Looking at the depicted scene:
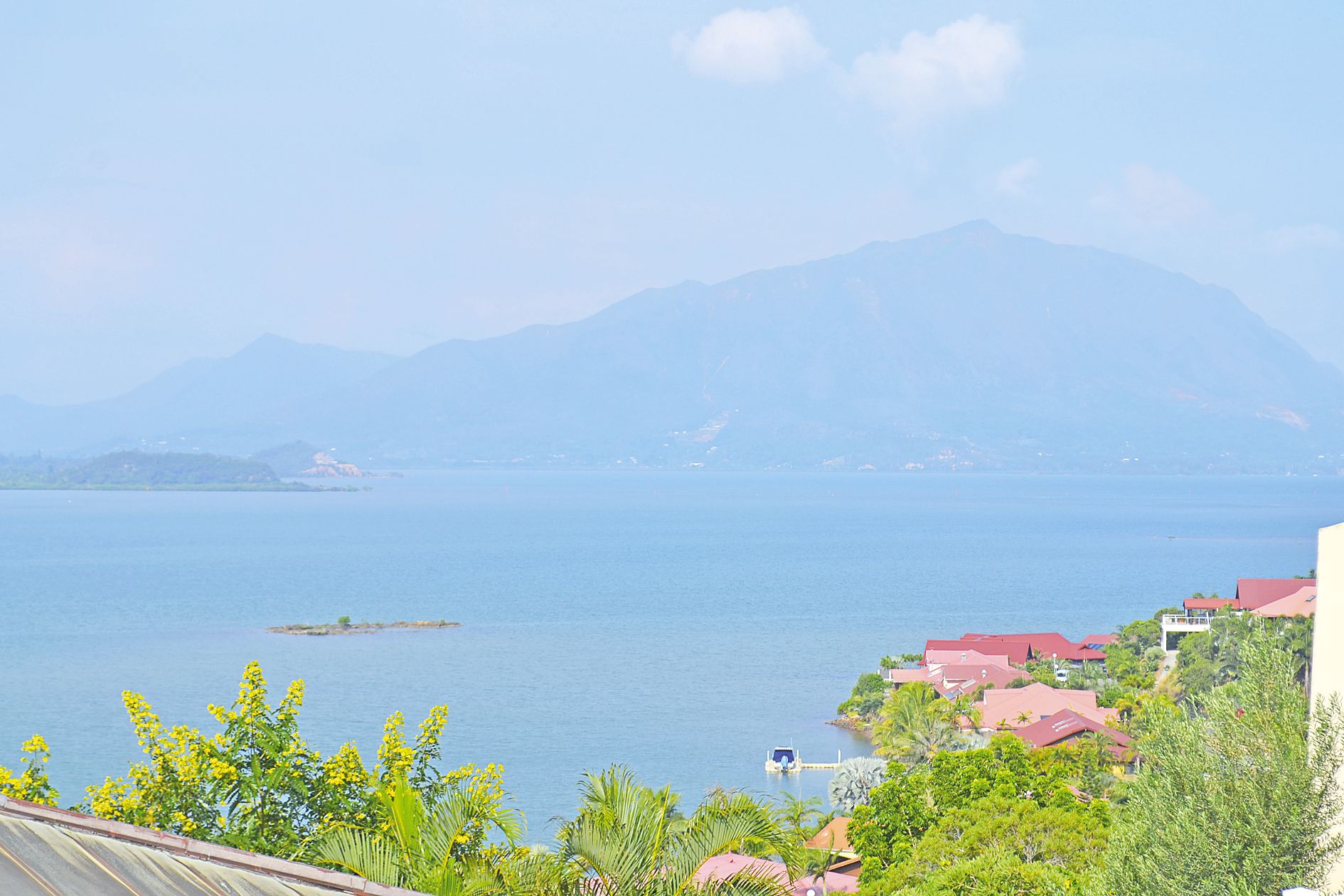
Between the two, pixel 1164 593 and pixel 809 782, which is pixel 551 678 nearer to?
pixel 809 782

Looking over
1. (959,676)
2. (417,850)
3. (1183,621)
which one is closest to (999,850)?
(417,850)

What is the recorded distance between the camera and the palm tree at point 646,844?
7.30 m

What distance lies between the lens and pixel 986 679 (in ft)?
149

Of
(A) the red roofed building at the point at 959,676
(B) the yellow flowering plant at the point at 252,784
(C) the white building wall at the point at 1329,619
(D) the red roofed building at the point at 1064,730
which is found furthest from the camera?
(A) the red roofed building at the point at 959,676

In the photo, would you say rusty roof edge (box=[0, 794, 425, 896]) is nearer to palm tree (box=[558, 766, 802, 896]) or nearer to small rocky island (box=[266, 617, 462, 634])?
palm tree (box=[558, 766, 802, 896])

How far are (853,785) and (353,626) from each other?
143 feet

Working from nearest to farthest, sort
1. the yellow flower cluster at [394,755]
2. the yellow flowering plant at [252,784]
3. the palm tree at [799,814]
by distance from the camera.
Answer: the yellow flowering plant at [252,784] < the yellow flower cluster at [394,755] < the palm tree at [799,814]

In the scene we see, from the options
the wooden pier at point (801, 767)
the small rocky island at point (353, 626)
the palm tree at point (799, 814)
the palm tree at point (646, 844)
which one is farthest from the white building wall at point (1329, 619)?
the small rocky island at point (353, 626)

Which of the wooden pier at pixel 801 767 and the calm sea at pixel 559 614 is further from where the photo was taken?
the calm sea at pixel 559 614

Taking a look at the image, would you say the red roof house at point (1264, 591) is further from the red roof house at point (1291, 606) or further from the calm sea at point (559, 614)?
the calm sea at point (559, 614)

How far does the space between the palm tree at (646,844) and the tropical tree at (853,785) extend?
75.4ft

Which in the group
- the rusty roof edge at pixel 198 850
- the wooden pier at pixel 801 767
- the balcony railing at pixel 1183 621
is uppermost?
the rusty roof edge at pixel 198 850

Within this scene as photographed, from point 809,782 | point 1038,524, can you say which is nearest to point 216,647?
point 809,782

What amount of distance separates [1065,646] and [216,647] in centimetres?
3541
